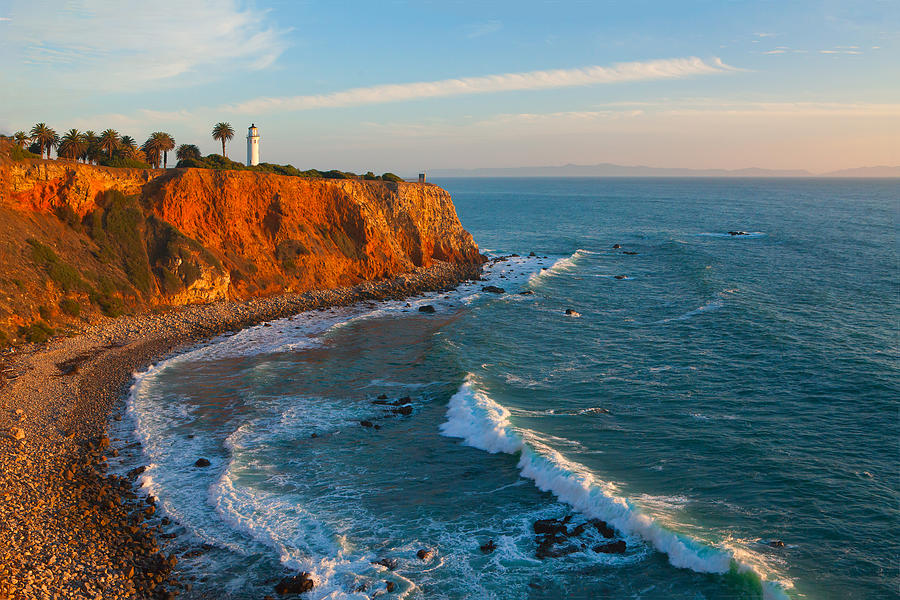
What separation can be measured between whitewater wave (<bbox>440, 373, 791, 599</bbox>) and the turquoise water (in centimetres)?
8

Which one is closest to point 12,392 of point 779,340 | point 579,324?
point 579,324

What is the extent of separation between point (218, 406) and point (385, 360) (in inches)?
453

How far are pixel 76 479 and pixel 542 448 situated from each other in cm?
1828

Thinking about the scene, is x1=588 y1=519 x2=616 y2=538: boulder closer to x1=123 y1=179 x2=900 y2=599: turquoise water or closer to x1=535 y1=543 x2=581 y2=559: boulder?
x1=123 y1=179 x2=900 y2=599: turquoise water

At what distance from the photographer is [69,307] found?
134 feet

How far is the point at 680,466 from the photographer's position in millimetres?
24562

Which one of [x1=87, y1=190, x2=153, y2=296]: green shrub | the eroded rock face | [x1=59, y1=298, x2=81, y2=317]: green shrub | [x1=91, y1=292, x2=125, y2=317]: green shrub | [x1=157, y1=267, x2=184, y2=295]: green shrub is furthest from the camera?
[x1=157, y1=267, x2=184, y2=295]: green shrub

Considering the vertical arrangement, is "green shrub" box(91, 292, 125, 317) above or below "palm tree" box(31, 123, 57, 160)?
below

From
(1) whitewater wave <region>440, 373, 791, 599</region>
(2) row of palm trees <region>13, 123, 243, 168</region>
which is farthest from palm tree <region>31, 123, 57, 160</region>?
(1) whitewater wave <region>440, 373, 791, 599</region>

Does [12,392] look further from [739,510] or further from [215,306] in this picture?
[739,510]

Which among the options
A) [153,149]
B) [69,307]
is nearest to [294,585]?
[69,307]

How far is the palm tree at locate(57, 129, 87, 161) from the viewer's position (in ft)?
181

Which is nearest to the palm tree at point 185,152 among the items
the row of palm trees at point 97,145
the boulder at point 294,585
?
the row of palm trees at point 97,145

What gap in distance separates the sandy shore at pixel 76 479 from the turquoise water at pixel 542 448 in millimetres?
1538
